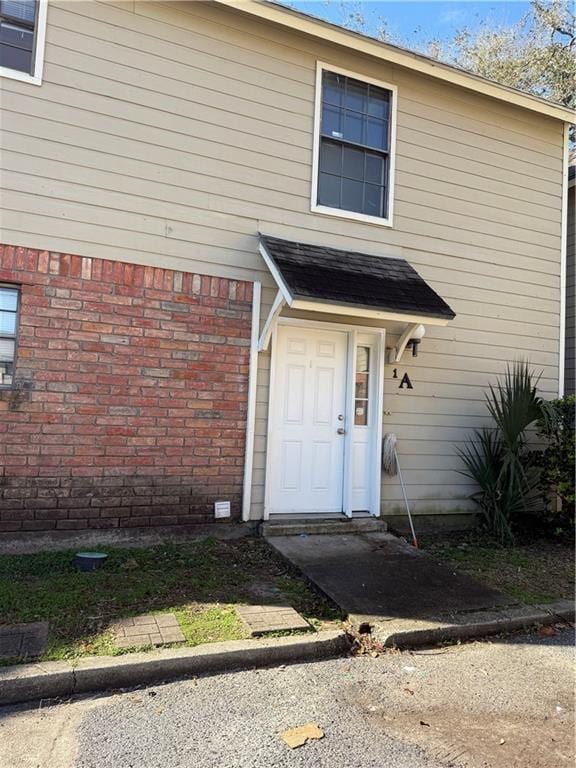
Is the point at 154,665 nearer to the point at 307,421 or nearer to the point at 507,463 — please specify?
the point at 307,421

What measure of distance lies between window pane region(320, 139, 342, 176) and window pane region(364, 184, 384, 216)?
17.4 inches

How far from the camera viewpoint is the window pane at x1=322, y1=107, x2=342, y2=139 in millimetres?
6348

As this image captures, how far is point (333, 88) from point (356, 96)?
333 millimetres

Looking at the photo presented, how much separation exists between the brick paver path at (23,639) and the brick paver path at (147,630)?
1.41ft

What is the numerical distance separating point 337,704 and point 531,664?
1.46 metres

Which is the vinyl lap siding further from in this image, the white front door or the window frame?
the window frame

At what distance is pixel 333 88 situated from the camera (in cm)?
639

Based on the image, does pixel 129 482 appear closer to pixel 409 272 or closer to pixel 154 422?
pixel 154 422

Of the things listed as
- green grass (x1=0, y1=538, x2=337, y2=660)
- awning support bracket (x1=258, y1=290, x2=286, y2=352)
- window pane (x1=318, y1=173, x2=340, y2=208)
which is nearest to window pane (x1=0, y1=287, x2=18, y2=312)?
green grass (x1=0, y1=538, x2=337, y2=660)

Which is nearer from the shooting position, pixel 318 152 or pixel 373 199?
pixel 318 152

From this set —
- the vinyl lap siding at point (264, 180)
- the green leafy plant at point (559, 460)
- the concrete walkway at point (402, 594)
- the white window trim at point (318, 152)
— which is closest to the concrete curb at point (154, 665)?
the concrete walkway at point (402, 594)

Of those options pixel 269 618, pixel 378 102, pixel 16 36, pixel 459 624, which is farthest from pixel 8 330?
pixel 378 102

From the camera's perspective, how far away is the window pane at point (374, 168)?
6637 mm

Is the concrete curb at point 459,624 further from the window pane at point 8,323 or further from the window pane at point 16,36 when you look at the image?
the window pane at point 16,36
